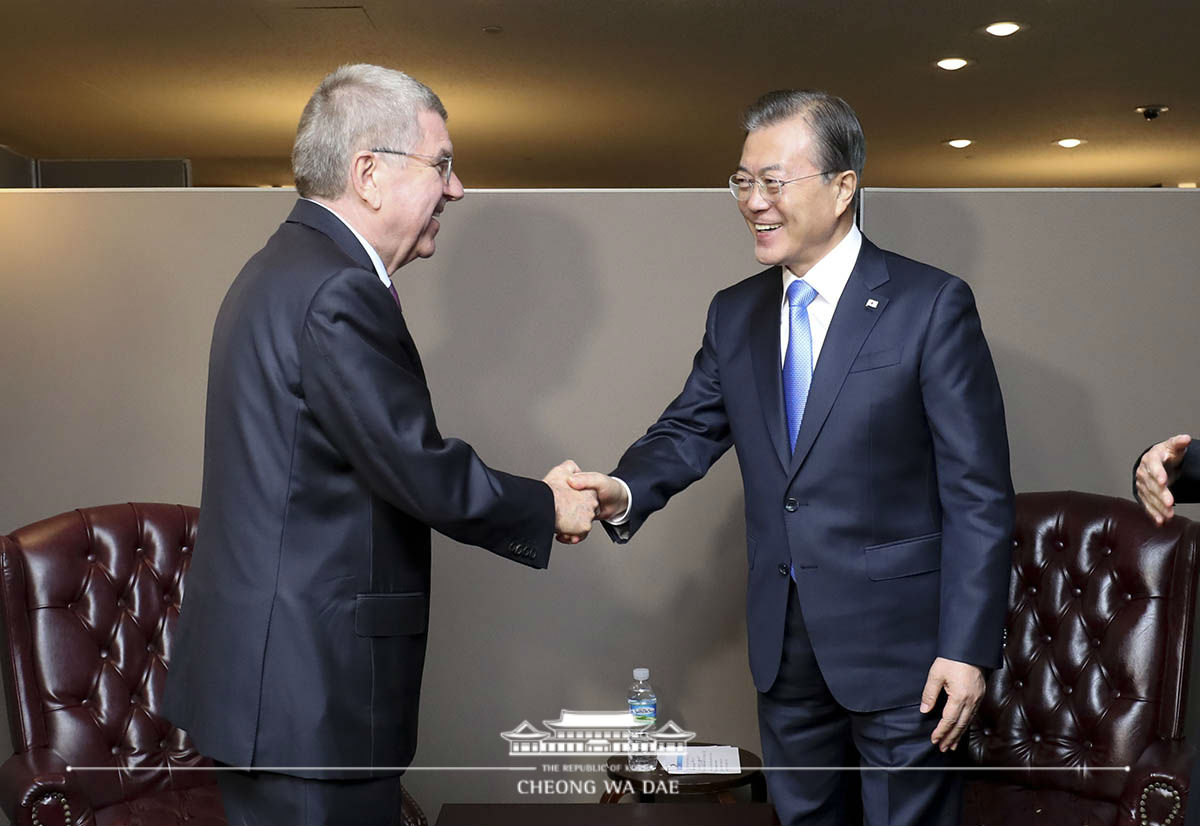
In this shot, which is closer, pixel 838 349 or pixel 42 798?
pixel 838 349

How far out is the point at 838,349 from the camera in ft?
7.12

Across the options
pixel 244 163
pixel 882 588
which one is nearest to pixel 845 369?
pixel 882 588

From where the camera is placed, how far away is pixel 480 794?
3.34 m

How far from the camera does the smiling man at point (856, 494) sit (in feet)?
6.82

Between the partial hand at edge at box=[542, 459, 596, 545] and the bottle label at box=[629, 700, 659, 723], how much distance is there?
988mm

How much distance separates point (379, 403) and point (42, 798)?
4.44 ft

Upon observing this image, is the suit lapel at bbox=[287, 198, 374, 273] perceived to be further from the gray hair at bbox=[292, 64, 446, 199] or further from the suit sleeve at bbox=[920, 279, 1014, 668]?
the suit sleeve at bbox=[920, 279, 1014, 668]

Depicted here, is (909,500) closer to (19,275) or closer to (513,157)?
(19,275)

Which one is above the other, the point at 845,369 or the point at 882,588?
the point at 845,369

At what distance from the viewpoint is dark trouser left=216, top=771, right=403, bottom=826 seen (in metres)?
1.80

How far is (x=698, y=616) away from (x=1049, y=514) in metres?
0.97

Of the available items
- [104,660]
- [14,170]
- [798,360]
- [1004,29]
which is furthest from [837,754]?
[1004,29]

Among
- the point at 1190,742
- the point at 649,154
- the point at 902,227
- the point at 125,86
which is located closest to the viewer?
the point at 1190,742

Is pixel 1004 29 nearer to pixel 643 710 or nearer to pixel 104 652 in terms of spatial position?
pixel 643 710
